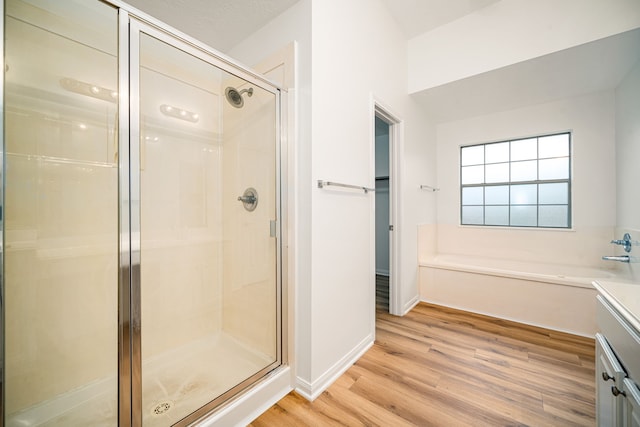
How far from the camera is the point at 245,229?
1.79m

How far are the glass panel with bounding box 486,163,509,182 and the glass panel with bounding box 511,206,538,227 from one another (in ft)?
1.36

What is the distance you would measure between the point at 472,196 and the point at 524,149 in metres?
0.81

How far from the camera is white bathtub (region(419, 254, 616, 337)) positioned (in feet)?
7.17

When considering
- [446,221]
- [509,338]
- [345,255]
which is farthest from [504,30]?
[509,338]

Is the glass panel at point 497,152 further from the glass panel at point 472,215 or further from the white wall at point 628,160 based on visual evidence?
the white wall at point 628,160

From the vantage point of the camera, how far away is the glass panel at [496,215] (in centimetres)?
327

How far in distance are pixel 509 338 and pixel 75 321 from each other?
10.5 feet

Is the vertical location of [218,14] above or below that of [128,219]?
above

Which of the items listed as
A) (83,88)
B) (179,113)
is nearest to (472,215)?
(179,113)

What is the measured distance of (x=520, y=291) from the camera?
2436 mm

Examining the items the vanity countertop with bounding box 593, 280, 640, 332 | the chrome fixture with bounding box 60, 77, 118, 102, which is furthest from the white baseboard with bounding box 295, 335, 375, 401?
the chrome fixture with bounding box 60, 77, 118, 102

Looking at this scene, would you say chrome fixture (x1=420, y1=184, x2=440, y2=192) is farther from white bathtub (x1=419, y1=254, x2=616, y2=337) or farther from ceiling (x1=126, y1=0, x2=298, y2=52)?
ceiling (x1=126, y1=0, x2=298, y2=52)

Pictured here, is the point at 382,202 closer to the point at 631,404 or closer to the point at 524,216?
the point at 524,216

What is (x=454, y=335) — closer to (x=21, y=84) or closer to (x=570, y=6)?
(x=570, y=6)
